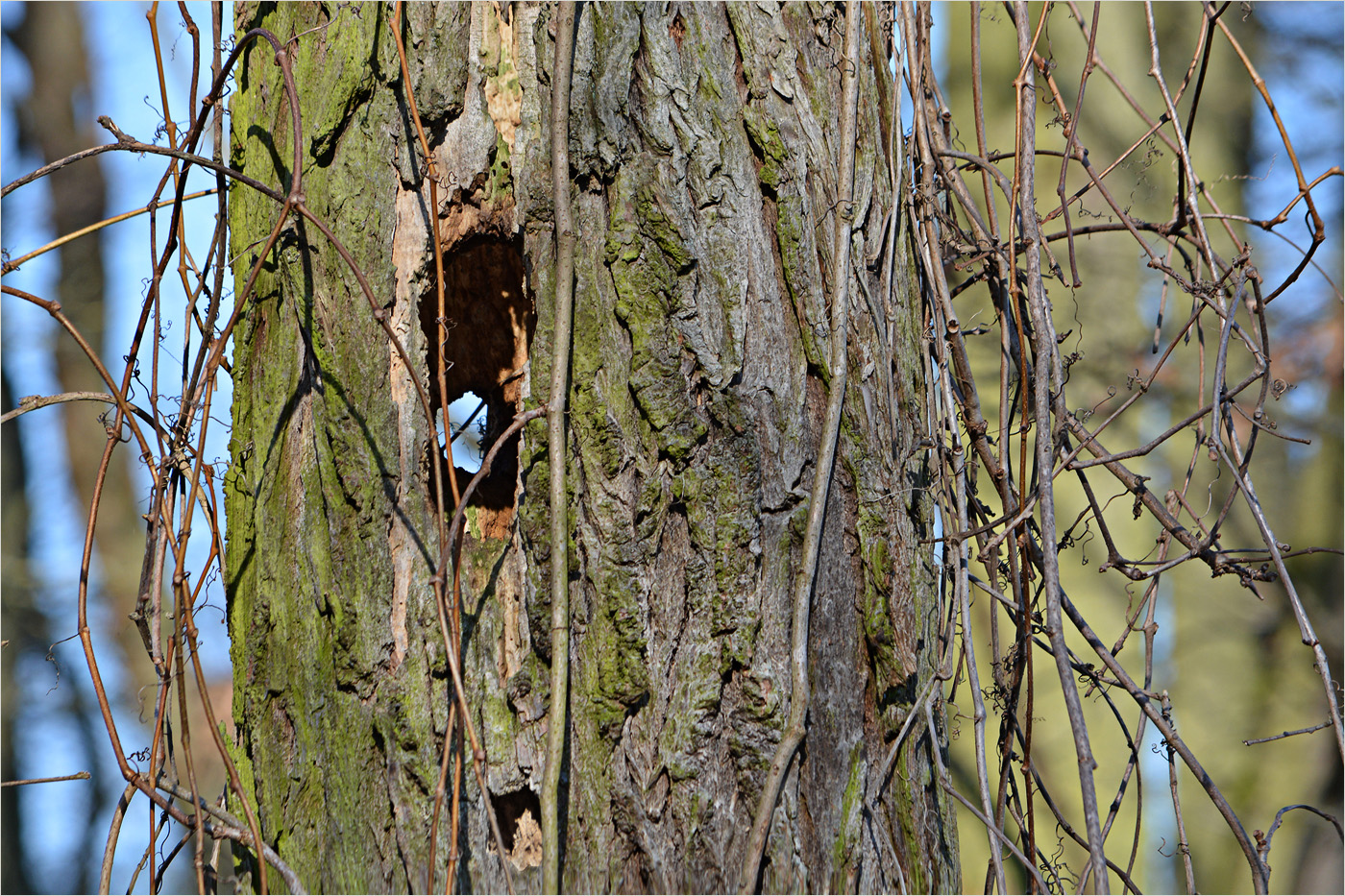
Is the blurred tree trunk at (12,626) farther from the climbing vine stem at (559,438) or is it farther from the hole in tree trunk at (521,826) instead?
the climbing vine stem at (559,438)

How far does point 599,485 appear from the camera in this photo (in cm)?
118

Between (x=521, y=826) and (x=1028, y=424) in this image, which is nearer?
(x=521, y=826)

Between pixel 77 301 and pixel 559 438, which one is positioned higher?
pixel 77 301

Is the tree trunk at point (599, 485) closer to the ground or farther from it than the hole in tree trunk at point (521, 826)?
farther from it

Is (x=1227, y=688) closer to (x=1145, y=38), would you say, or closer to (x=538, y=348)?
(x=1145, y=38)

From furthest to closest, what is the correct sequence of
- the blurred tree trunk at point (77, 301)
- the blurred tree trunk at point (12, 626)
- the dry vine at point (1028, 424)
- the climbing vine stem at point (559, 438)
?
the blurred tree trunk at point (77, 301), the blurred tree trunk at point (12, 626), the dry vine at point (1028, 424), the climbing vine stem at point (559, 438)

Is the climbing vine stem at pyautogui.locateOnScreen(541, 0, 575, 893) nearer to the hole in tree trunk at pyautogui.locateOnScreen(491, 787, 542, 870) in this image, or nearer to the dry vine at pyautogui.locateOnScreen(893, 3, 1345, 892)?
the hole in tree trunk at pyautogui.locateOnScreen(491, 787, 542, 870)

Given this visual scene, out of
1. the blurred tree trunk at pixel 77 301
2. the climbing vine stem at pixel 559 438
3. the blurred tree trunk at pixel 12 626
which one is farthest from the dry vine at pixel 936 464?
the blurred tree trunk at pixel 77 301

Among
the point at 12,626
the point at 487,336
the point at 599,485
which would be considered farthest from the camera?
the point at 12,626

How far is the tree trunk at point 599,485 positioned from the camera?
1146 mm

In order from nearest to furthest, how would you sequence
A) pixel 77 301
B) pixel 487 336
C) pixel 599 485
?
pixel 599 485, pixel 487 336, pixel 77 301

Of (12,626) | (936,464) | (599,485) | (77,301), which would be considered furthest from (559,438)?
(77,301)

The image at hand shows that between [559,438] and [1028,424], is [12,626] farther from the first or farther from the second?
[1028,424]

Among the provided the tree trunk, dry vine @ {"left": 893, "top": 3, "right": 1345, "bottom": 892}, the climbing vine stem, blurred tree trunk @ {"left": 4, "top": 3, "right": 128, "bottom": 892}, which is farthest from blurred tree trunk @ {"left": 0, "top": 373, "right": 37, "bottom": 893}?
dry vine @ {"left": 893, "top": 3, "right": 1345, "bottom": 892}
